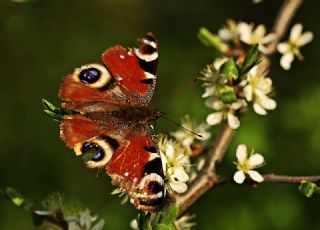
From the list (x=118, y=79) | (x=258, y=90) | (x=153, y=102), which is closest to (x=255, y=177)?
(x=258, y=90)

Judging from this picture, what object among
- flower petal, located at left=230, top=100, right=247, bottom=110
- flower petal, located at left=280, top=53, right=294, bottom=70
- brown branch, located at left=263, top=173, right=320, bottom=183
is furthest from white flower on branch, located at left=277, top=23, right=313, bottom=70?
brown branch, located at left=263, top=173, right=320, bottom=183

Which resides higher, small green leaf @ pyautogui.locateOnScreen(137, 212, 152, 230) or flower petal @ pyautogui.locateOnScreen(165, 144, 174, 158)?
flower petal @ pyautogui.locateOnScreen(165, 144, 174, 158)

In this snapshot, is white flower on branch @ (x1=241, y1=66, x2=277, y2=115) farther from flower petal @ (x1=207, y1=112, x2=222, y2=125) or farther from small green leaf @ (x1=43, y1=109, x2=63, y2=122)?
small green leaf @ (x1=43, y1=109, x2=63, y2=122)

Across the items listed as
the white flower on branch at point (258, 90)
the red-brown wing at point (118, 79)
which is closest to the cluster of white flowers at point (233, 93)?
the white flower on branch at point (258, 90)

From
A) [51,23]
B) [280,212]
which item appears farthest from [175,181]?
[51,23]

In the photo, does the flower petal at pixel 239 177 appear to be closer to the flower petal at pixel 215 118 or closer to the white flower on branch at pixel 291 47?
the flower petal at pixel 215 118

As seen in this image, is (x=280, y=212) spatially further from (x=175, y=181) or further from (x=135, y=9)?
(x=135, y=9)
